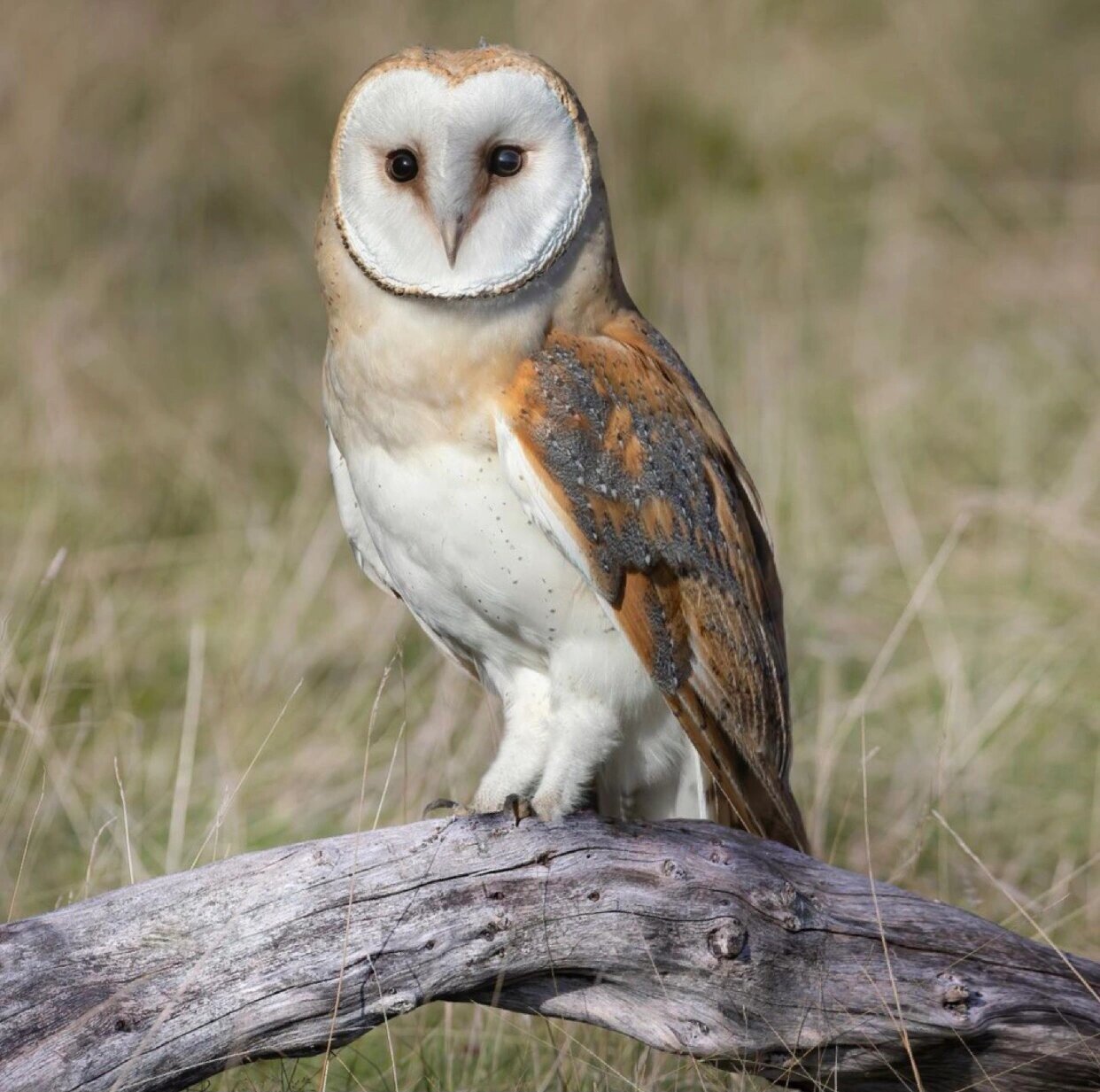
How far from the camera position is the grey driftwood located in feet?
6.55

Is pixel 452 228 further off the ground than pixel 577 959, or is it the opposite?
pixel 452 228

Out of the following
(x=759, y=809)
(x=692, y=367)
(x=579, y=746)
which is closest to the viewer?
(x=579, y=746)

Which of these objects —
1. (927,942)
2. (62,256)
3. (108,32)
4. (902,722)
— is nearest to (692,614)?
(927,942)

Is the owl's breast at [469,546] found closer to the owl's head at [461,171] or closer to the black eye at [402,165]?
the owl's head at [461,171]

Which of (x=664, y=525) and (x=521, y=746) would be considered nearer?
(x=664, y=525)

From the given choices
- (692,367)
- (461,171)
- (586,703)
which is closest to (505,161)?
(461,171)

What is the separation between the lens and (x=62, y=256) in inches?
239

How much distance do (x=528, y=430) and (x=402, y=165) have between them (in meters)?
0.43

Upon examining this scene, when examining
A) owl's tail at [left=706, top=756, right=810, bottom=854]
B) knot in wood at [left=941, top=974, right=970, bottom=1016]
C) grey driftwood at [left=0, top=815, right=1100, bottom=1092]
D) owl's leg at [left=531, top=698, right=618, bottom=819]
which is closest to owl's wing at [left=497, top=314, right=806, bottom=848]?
owl's tail at [left=706, top=756, right=810, bottom=854]

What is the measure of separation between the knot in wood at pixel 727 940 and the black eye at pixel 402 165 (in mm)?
1161

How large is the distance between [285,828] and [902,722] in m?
1.65

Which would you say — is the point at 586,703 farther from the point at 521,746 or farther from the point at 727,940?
the point at 727,940

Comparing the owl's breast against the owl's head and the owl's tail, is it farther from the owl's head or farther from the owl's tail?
the owl's tail

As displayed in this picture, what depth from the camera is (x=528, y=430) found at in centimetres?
230
